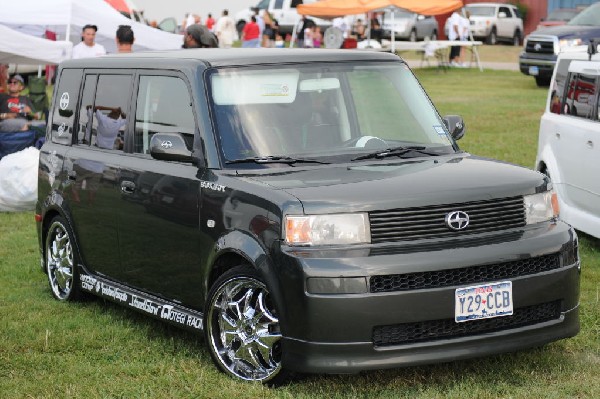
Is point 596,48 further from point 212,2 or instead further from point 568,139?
point 212,2

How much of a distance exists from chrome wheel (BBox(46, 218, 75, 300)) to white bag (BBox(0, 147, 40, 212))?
4.61 meters

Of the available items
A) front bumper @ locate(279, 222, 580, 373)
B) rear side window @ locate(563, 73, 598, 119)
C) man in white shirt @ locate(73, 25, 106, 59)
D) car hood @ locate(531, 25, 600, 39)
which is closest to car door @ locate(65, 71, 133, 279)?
front bumper @ locate(279, 222, 580, 373)

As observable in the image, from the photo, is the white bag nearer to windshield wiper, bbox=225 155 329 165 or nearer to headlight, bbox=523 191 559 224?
windshield wiper, bbox=225 155 329 165

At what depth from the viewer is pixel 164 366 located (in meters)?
6.36

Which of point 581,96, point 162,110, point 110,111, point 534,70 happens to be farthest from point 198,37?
point 534,70

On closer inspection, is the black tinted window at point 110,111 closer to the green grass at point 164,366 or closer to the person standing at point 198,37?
the green grass at point 164,366

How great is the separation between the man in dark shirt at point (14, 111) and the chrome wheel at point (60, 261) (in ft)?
22.6

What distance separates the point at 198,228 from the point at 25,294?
8.80 feet

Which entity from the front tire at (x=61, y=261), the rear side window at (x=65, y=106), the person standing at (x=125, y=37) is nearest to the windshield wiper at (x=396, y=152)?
the front tire at (x=61, y=261)

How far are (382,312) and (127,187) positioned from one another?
7.08 feet

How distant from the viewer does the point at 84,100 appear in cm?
798

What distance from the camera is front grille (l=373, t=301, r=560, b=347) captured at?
5566 millimetres

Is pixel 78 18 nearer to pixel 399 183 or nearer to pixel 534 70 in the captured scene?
pixel 534 70

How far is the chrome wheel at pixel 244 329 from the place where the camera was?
19.2 feet
